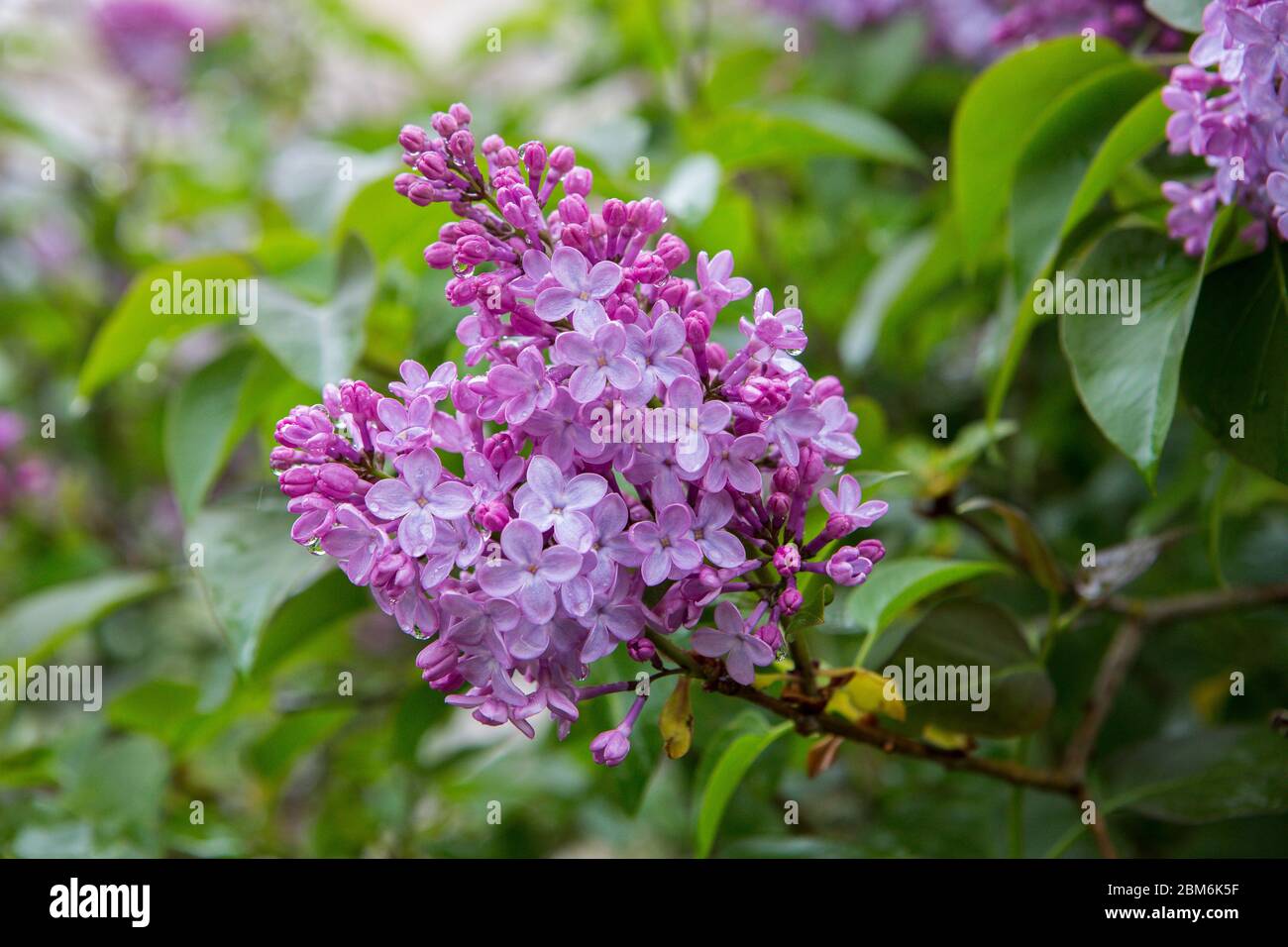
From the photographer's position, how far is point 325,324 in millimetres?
873

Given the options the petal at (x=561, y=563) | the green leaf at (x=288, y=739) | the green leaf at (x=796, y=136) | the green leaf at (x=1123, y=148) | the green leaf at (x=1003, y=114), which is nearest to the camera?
the petal at (x=561, y=563)

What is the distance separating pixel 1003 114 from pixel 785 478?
1.59 feet

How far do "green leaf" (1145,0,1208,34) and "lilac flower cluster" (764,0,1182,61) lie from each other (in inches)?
5.1

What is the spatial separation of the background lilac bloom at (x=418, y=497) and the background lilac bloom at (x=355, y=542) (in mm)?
11

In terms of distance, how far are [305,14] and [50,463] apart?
954 millimetres

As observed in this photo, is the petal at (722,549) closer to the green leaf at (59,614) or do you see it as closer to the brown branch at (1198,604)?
the brown branch at (1198,604)

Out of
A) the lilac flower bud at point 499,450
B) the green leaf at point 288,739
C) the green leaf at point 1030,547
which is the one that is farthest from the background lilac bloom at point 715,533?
the green leaf at point 288,739

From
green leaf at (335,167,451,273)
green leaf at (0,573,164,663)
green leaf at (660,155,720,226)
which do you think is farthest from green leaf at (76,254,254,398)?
green leaf at (660,155,720,226)

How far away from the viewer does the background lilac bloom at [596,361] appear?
548 mm

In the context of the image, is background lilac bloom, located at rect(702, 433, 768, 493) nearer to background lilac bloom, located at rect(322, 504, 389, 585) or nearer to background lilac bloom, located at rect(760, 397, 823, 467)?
background lilac bloom, located at rect(760, 397, 823, 467)

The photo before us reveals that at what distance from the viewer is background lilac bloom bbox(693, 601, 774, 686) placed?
583 millimetres

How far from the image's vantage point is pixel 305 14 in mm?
2139
